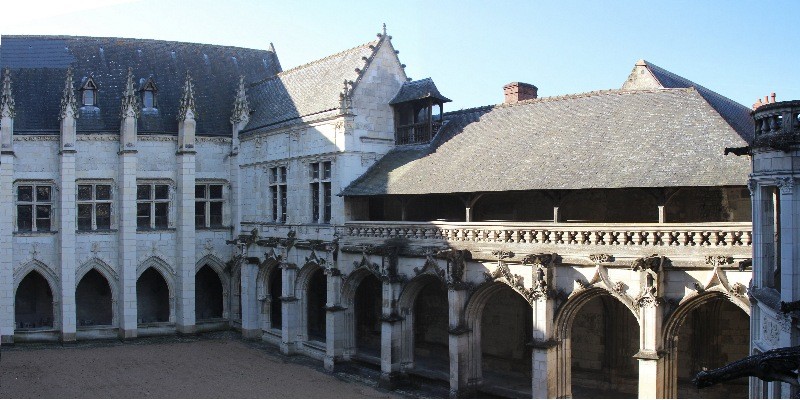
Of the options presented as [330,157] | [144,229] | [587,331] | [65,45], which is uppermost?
[65,45]

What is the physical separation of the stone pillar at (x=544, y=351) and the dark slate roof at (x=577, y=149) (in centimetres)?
267

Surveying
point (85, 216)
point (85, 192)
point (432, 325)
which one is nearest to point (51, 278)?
point (85, 216)

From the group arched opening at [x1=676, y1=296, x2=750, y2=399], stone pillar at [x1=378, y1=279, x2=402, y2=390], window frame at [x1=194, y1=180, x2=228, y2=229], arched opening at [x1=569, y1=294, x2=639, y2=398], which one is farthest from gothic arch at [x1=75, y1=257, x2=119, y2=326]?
arched opening at [x1=676, y1=296, x2=750, y2=399]

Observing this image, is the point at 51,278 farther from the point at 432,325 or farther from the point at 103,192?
the point at 432,325

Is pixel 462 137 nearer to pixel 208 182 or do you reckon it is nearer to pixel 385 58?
pixel 385 58

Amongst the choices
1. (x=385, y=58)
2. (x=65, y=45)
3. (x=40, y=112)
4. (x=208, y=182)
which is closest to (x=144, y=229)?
(x=208, y=182)

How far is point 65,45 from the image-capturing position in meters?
31.2

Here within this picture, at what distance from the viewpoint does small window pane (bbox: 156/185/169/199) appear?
97.5 feet

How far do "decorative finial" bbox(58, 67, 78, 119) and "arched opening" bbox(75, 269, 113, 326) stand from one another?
596 cm

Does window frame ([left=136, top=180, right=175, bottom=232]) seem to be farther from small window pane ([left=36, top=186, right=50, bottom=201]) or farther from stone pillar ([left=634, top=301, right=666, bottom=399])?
stone pillar ([left=634, top=301, right=666, bottom=399])

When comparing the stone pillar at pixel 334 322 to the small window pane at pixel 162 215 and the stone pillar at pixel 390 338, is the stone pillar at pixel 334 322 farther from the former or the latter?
the small window pane at pixel 162 215

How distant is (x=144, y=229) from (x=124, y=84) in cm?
602

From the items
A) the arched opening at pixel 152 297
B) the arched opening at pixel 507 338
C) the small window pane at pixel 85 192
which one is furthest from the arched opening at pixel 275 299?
the arched opening at pixel 507 338

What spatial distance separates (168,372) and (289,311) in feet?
14.6
